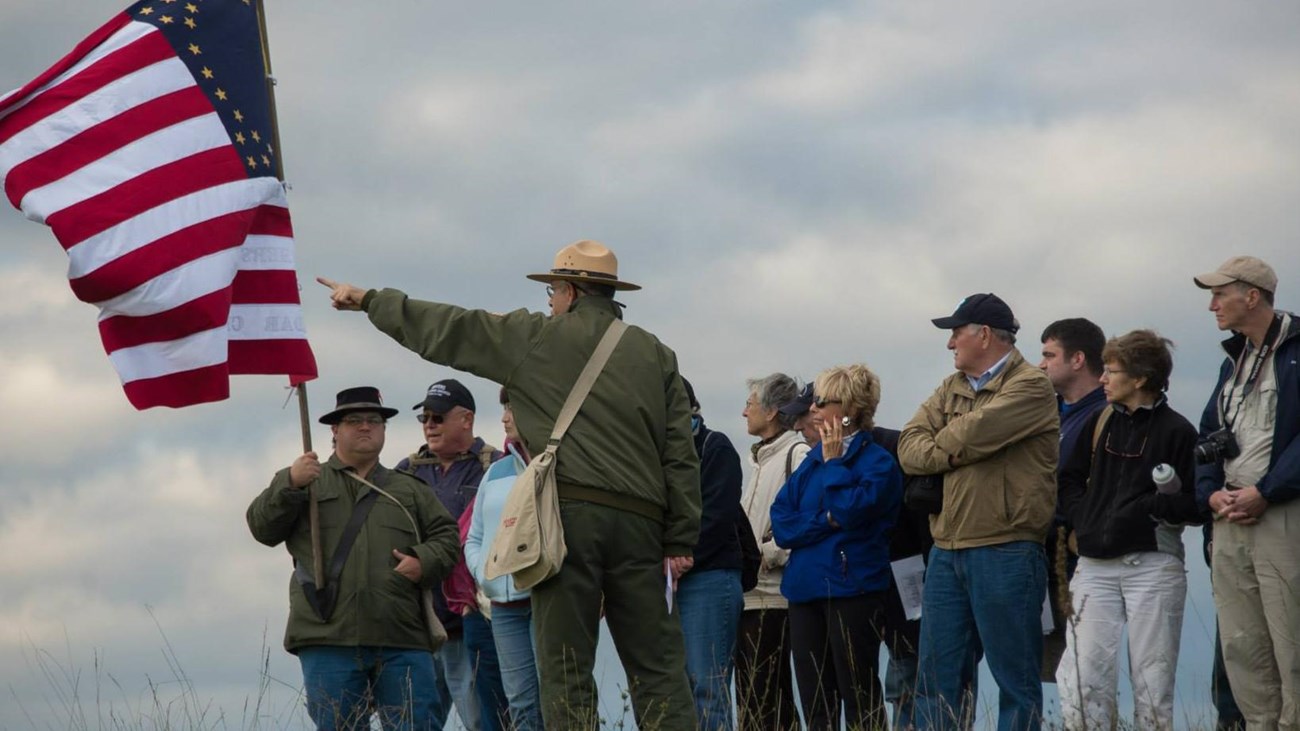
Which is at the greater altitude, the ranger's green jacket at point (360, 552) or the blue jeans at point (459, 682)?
the ranger's green jacket at point (360, 552)

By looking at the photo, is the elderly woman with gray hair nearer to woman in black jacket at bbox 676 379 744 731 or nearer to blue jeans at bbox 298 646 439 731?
woman in black jacket at bbox 676 379 744 731

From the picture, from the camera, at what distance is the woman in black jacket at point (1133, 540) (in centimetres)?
839

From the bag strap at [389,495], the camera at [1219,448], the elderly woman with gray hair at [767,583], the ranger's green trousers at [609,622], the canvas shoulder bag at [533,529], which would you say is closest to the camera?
the canvas shoulder bag at [533,529]

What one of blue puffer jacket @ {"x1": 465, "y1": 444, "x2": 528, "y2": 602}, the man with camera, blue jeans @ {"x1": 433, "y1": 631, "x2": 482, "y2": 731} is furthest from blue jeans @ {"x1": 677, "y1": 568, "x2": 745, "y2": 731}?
the man with camera

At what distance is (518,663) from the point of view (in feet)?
29.4

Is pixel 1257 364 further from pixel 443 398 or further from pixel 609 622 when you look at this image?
pixel 443 398

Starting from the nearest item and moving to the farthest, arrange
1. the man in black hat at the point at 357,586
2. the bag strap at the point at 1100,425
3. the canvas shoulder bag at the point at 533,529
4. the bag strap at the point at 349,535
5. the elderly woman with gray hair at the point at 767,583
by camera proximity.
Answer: the canvas shoulder bag at the point at 533,529 → the bag strap at the point at 1100,425 → the man in black hat at the point at 357,586 → the bag strap at the point at 349,535 → the elderly woman with gray hair at the point at 767,583

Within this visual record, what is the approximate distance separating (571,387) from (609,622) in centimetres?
116

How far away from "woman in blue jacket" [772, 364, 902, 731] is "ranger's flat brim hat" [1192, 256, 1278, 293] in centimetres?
217

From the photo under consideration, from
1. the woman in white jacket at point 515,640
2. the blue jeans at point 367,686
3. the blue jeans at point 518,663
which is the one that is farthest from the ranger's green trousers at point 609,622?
the blue jeans at point 367,686

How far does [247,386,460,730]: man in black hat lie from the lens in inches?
360

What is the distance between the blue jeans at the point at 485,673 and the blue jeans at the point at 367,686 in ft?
2.80

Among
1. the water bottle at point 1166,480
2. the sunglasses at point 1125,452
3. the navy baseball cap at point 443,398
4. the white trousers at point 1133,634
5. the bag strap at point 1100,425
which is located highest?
the navy baseball cap at point 443,398

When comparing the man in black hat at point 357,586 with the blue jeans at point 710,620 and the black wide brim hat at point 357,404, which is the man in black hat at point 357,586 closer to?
the black wide brim hat at point 357,404
